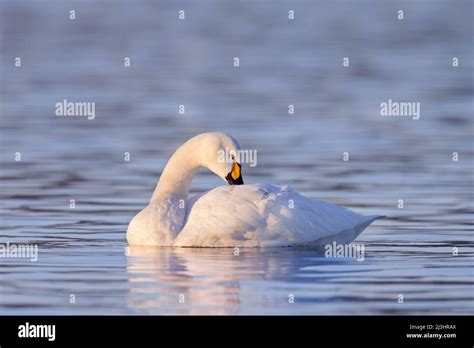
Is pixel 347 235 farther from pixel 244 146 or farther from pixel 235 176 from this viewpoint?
pixel 244 146

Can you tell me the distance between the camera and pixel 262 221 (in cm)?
1581

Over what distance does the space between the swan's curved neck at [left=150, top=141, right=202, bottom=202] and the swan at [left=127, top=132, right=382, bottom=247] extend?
0.36 meters

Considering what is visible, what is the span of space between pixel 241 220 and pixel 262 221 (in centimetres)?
22

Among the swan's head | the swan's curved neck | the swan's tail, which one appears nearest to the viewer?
the swan's tail

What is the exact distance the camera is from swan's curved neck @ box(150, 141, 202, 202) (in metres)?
16.9

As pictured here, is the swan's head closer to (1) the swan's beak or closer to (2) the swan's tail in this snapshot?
(1) the swan's beak

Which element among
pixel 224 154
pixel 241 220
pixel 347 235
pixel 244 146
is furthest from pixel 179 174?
pixel 244 146

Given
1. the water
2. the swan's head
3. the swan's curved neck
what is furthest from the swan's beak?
the water

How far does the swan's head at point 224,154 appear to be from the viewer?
54.2 ft

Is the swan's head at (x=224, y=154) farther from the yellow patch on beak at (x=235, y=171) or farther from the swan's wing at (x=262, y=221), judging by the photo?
the swan's wing at (x=262, y=221)

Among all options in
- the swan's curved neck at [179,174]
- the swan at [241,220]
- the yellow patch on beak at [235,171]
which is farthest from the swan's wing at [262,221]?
the swan's curved neck at [179,174]

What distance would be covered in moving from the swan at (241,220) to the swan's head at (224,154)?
0.01m
